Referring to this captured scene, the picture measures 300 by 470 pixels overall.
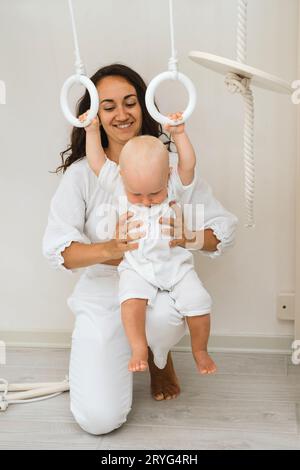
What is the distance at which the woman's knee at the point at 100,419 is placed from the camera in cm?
204

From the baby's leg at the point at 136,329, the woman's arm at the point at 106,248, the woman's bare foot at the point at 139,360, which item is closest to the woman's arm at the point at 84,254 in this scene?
the woman's arm at the point at 106,248

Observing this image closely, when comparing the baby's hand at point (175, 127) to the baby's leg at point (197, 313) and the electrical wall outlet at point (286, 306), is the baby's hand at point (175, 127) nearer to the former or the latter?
the baby's leg at point (197, 313)

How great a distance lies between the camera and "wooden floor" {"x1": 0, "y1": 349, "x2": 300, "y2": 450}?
6.61 feet

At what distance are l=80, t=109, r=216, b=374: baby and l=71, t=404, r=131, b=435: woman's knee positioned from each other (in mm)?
226

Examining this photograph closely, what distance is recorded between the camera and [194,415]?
2176mm

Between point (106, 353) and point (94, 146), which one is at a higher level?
point (94, 146)

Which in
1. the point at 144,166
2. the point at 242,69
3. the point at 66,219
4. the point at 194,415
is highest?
the point at 242,69

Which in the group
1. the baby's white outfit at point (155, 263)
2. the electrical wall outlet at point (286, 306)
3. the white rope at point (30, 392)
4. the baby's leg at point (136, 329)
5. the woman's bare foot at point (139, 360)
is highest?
the baby's white outfit at point (155, 263)

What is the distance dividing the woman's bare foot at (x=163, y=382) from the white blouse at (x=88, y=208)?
412mm

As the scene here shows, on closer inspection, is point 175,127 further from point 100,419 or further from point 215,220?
point 100,419

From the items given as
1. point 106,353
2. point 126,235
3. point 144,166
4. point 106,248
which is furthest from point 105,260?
point 144,166

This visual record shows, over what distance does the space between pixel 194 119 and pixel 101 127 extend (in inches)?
15.2
